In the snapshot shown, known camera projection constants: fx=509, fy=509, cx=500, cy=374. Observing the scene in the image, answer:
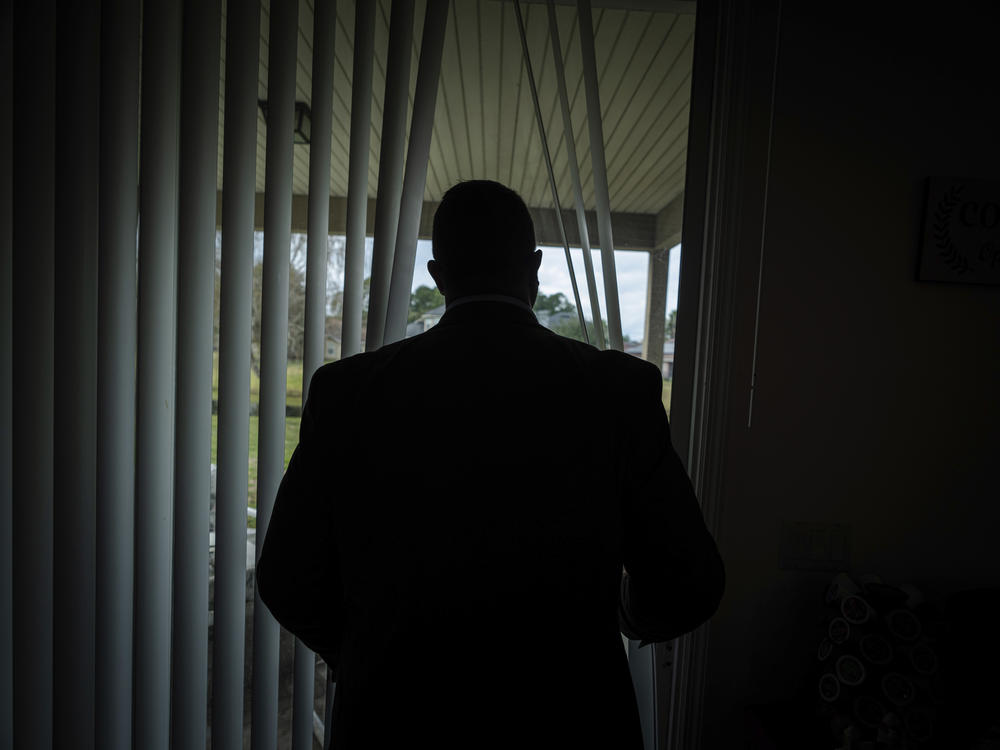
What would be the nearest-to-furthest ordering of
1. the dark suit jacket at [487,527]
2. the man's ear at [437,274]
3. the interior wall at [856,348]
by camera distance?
the dark suit jacket at [487,527], the man's ear at [437,274], the interior wall at [856,348]

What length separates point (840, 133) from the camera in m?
1.29

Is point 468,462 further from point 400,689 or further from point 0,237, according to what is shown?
point 0,237

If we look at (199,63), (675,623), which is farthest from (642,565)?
(199,63)

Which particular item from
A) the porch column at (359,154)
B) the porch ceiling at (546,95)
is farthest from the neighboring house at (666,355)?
the porch column at (359,154)

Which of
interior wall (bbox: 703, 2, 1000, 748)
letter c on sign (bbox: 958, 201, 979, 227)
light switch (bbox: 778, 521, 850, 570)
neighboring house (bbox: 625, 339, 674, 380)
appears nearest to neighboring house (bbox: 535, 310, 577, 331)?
neighboring house (bbox: 625, 339, 674, 380)

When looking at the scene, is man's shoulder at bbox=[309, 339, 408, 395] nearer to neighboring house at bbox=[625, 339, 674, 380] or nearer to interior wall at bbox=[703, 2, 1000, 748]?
neighboring house at bbox=[625, 339, 674, 380]

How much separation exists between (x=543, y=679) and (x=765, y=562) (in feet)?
2.93

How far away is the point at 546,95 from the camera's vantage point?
1.36 m

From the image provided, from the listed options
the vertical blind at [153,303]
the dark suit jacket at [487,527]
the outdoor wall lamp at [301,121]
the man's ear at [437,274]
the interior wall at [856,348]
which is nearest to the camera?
the dark suit jacket at [487,527]

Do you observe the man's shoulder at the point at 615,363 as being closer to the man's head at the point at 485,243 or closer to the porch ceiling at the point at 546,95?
the man's head at the point at 485,243

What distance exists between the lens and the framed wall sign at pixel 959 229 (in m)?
1.29

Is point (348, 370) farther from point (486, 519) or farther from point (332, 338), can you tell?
point (332, 338)

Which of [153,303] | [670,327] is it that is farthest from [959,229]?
[153,303]

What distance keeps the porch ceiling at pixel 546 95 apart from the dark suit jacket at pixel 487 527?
776mm
